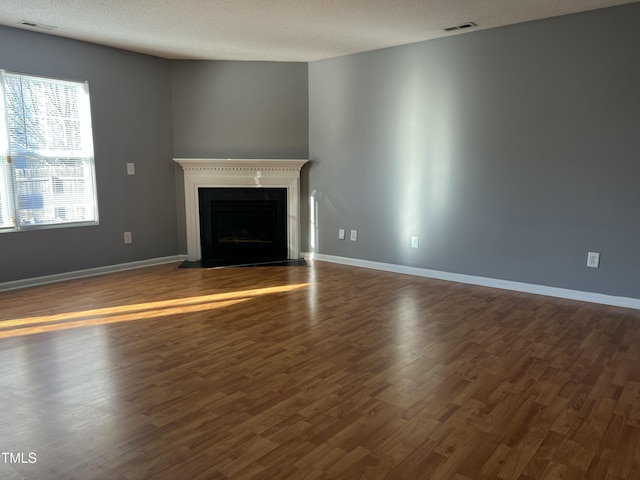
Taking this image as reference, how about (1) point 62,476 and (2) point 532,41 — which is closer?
(1) point 62,476

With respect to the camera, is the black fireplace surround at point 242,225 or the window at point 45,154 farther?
the black fireplace surround at point 242,225

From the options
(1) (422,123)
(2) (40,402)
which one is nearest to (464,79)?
(1) (422,123)

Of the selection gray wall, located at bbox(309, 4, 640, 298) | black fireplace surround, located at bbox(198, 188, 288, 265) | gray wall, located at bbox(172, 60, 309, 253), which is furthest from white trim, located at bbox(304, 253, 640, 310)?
gray wall, located at bbox(172, 60, 309, 253)

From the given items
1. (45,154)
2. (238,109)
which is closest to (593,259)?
(238,109)

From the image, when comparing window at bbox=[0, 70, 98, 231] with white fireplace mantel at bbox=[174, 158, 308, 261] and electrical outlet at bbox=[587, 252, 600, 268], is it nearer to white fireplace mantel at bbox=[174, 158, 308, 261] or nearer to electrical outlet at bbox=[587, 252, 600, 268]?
white fireplace mantel at bbox=[174, 158, 308, 261]

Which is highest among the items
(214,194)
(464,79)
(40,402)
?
(464,79)

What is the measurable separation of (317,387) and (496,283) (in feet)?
8.70

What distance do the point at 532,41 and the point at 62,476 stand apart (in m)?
4.42

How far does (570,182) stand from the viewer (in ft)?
12.6

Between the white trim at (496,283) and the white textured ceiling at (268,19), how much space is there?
2315 mm

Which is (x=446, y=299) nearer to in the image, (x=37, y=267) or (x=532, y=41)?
(x=532, y=41)

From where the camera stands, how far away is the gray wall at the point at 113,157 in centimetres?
427

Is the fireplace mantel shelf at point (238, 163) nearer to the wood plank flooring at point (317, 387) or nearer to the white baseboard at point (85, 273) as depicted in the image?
the white baseboard at point (85, 273)

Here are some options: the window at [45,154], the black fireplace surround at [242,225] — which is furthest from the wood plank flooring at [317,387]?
the black fireplace surround at [242,225]
